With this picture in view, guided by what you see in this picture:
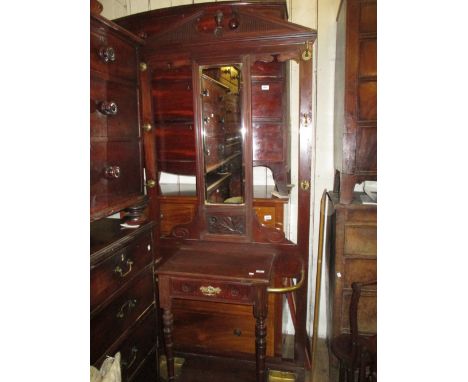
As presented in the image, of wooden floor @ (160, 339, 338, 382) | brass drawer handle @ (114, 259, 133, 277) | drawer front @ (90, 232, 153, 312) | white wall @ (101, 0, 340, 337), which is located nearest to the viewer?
drawer front @ (90, 232, 153, 312)

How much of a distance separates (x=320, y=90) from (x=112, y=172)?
1613 millimetres

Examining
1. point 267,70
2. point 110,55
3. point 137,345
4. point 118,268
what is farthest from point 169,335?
point 267,70

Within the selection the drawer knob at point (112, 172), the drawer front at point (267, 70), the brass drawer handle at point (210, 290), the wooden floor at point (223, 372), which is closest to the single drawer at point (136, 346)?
the brass drawer handle at point (210, 290)

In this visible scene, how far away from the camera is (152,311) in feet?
5.77

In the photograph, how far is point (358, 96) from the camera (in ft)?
5.77

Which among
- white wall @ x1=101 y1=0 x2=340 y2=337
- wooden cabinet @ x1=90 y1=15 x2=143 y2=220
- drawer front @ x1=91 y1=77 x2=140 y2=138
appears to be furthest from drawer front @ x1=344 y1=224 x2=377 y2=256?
drawer front @ x1=91 y1=77 x2=140 y2=138

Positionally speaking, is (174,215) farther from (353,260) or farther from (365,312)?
(365,312)

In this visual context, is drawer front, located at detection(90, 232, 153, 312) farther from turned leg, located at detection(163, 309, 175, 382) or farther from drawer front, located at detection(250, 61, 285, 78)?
drawer front, located at detection(250, 61, 285, 78)

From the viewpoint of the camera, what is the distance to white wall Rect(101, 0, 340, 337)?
2258 mm

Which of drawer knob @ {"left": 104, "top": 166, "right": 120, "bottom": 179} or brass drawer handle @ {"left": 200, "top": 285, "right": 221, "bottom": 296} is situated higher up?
drawer knob @ {"left": 104, "top": 166, "right": 120, "bottom": 179}

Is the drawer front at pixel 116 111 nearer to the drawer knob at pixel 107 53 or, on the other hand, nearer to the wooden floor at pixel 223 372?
the drawer knob at pixel 107 53

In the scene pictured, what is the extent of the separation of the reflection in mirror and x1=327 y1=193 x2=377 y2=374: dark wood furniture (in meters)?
0.62
